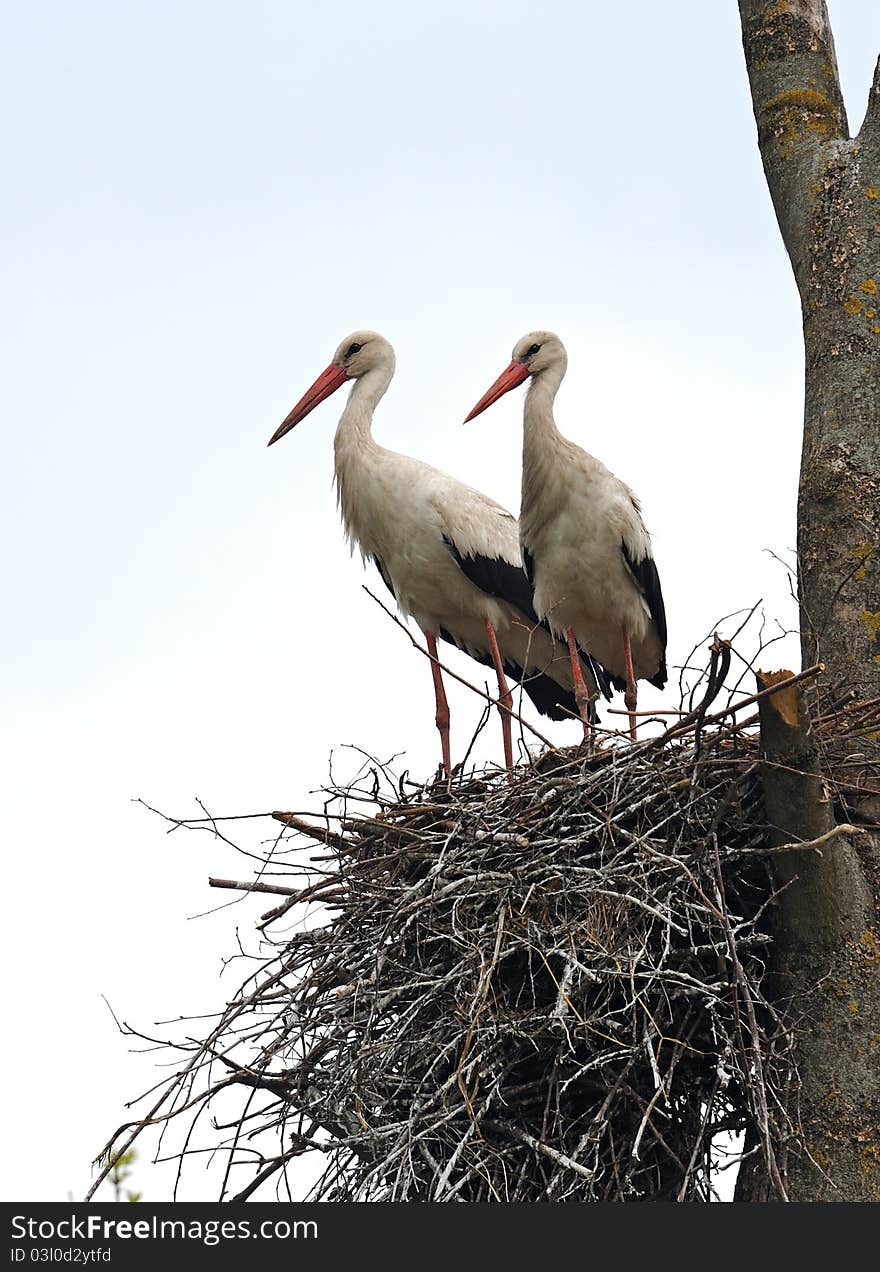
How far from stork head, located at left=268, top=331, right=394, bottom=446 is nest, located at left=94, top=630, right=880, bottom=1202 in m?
3.82

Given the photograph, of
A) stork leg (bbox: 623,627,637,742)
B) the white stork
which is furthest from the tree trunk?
stork leg (bbox: 623,627,637,742)

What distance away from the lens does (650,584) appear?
6.28 meters

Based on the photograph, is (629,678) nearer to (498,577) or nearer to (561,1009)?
(498,577)

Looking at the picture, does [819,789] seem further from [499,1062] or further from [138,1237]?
[138,1237]

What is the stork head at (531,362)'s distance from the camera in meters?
6.75

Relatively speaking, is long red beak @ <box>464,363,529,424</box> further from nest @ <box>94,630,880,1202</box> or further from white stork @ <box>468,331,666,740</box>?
nest @ <box>94,630,880,1202</box>

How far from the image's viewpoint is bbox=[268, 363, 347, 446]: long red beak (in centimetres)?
763

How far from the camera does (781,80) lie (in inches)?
196

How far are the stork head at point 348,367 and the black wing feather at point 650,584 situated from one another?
192cm

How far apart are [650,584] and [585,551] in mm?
298

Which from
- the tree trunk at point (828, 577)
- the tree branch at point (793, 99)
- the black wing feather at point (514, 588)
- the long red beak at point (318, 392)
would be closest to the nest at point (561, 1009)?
the tree trunk at point (828, 577)

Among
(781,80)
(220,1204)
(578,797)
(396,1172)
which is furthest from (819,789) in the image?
(781,80)

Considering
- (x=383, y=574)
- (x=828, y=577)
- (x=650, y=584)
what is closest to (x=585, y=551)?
(x=650, y=584)

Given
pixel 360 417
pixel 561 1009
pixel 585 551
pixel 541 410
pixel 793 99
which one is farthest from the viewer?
pixel 360 417
